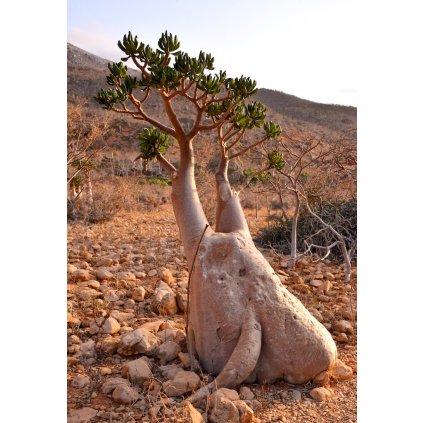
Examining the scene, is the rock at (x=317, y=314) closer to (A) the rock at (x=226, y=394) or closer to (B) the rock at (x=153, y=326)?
(B) the rock at (x=153, y=326)

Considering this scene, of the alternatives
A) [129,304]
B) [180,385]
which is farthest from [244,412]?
[129,304]

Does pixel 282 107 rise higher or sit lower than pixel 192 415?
higher

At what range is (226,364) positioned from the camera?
7.23ft

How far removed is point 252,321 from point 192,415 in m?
0.59

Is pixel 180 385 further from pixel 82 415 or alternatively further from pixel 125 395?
pixel 82 415

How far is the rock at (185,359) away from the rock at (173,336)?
0.55 feet

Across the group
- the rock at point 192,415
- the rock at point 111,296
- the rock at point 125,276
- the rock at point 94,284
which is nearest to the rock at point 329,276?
the rock at point 125,276

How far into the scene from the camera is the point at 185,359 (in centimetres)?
248

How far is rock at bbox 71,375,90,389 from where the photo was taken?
2252mm

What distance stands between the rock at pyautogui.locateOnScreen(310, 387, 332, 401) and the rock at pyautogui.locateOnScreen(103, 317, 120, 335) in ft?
4.35

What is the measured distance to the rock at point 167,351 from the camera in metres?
2.51
